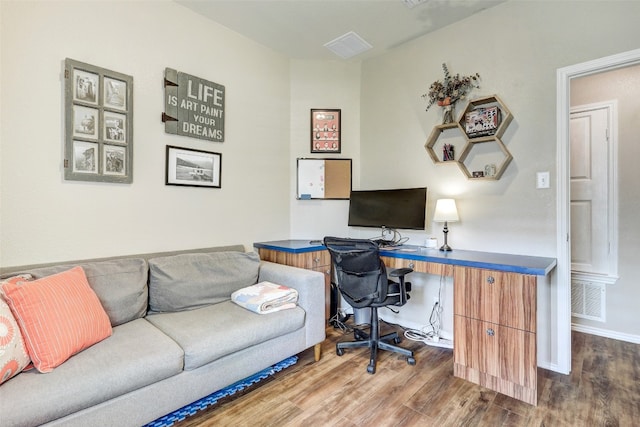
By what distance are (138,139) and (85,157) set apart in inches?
14.4

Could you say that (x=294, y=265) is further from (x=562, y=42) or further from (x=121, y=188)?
(x=562, y=42)

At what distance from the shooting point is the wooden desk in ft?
5.74

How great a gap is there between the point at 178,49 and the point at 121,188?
1213mm

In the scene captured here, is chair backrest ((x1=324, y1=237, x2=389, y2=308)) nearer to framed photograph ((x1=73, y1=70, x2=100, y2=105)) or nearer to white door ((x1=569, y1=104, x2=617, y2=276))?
framed photograph ((x1=73, y1=70, x2=100, y2=105))

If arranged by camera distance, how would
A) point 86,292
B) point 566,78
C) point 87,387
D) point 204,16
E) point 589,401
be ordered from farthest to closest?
→ point 204,16 < point 566,78 < point 589,401 < point 86,292 < point 87,387

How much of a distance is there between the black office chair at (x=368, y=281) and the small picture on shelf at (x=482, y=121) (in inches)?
49.7

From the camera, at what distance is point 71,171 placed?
1.89 metres

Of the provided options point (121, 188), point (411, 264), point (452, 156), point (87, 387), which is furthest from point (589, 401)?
point (121, 188)

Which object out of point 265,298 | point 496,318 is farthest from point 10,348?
point 496,318

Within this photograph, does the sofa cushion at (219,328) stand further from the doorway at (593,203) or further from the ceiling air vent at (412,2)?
the doorway at (593,203)

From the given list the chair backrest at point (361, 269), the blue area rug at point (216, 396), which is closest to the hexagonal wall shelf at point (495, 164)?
the chair backrest at point (361, 269)

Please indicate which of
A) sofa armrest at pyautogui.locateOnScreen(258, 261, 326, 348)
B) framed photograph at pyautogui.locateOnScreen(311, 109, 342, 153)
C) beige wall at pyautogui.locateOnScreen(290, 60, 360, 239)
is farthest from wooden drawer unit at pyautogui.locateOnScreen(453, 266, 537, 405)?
framed photograph at pyautogui.locateOnScreen(311, 109, 342, 153)

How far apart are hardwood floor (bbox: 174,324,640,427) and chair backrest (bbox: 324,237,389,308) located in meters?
0.50

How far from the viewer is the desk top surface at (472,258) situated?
1793 millimetres
